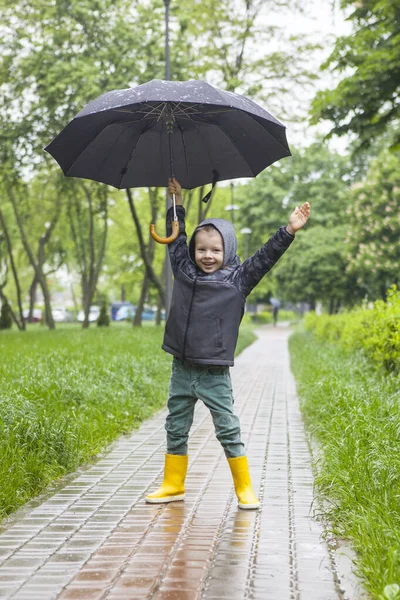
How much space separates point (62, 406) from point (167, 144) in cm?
287

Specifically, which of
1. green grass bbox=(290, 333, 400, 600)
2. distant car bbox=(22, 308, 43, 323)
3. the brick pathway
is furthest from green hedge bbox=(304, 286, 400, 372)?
distant car bbox=(22, 308, 43, 323)

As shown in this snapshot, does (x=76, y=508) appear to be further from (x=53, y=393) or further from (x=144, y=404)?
(x=144, y=404)

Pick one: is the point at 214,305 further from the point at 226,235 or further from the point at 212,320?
the point at 226,235

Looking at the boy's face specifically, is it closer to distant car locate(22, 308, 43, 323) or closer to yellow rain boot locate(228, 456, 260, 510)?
yellow rain boot locate(228, 456, 260, 510)

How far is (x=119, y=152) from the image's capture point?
6.20 meters

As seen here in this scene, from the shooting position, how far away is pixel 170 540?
4.66m

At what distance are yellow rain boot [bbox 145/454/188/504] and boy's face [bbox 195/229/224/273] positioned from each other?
126 cm

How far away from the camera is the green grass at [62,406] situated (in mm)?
5910

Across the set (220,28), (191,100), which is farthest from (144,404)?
(220,28)

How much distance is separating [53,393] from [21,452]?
248 cm

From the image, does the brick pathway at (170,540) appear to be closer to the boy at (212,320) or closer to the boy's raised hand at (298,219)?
the boy at (212,320)

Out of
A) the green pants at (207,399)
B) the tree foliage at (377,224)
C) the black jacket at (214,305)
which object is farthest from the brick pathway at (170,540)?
the tree foliage at (377,224)

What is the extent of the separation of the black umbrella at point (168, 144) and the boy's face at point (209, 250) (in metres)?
0.79

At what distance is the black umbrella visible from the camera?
19.1 feet
